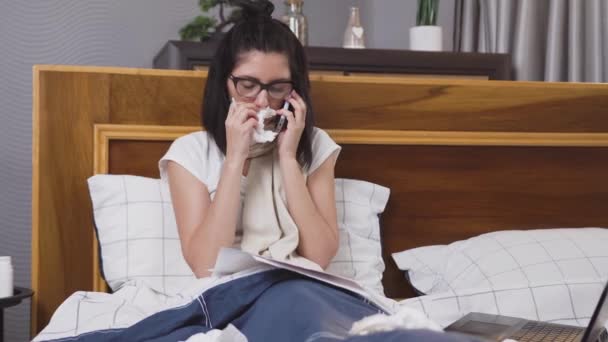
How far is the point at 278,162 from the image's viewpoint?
1.64 meters

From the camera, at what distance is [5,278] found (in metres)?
1.52

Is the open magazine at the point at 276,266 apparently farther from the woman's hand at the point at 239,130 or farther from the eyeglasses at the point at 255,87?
the eyeglasses at the point at 255,87

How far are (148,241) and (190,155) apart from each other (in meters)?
0.19

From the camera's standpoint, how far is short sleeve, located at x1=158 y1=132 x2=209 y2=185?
5.09 feet

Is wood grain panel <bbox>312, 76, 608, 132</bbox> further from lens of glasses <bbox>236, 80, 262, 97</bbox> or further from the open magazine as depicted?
the open magazine

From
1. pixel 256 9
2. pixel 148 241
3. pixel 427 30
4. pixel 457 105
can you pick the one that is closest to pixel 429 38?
pixel 427 30

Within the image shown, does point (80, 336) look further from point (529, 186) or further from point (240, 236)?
point (529, 186)

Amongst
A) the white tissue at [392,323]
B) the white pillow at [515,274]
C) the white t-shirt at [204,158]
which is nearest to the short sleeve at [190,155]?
the white t-shirt at [204,158]

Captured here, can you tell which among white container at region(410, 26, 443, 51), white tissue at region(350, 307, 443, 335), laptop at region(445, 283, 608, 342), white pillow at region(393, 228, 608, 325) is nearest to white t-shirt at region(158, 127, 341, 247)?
white pillow at region(393, 228, 608, 325)

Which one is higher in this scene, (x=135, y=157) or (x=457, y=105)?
(x=457, y=105)

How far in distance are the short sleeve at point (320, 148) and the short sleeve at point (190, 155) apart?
22cm

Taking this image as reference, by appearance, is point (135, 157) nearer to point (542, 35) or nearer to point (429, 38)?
point (429, 38)

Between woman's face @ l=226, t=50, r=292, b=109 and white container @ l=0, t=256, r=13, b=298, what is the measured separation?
539mm

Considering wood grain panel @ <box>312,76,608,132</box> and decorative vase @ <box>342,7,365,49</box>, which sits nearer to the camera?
wood grain panel @ <box>312,76,608,132</box>
